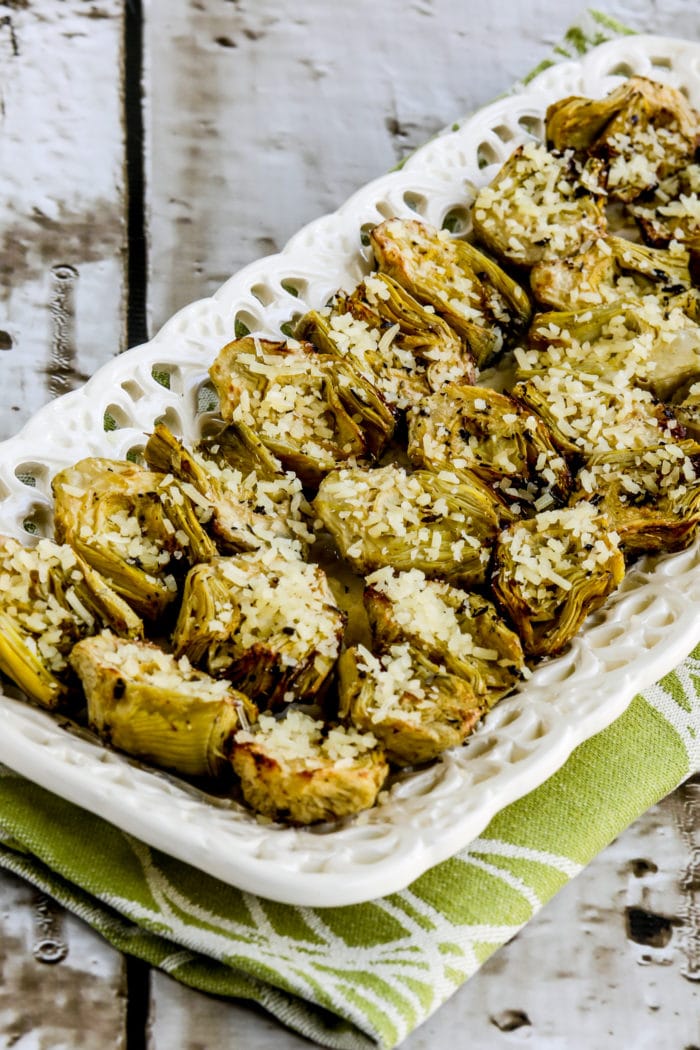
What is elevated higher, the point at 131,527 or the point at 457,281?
the point at 457,281

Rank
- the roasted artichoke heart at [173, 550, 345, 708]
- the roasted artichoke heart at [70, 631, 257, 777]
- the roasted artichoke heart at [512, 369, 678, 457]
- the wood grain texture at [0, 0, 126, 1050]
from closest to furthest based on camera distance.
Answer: the roasted artichoke heart at [70, 631, 257, 777] → the roasted artichoke heart at [173, 550, 345, 708] → the roasted artichoke heart at [512, 369, 678, 457] → the wood grain texture at [0, 0, 126, 1050]

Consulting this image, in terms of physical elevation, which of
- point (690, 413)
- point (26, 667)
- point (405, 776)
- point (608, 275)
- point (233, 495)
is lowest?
point (405, 776)

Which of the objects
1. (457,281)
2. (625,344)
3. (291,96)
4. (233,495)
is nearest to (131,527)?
(233,495)

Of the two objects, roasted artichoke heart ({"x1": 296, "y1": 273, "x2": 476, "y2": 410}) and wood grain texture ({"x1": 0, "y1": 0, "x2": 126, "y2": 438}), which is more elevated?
roasted artichoke heart ({"x1": 296, "y1": 273, "x2": 476, "y2": 410})

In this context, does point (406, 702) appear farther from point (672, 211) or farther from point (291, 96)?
point (291, 96)

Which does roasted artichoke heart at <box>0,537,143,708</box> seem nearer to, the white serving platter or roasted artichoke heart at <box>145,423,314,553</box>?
the white serving platter

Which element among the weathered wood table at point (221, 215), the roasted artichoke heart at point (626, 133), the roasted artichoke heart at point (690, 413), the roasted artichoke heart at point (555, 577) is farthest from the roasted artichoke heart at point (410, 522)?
the roasted artichoke heart at point (626, 133)

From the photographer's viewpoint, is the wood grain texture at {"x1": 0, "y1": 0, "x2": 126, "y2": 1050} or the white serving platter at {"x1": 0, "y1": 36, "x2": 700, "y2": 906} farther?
the wood grain texture at {"x1": 0, "y1": 0, "x2": 126, "y2": 1050}

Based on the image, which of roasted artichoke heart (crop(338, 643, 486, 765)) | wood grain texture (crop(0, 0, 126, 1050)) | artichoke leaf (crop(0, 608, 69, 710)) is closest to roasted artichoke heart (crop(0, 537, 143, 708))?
artichoke leaf (crop(0, 608, 69, 710))
